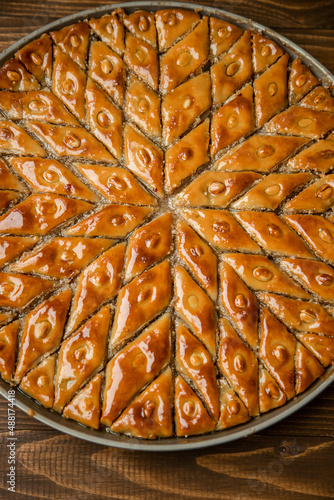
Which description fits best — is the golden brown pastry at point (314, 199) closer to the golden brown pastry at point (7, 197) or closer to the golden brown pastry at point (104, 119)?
the golden brown pastry at point (104, 119)

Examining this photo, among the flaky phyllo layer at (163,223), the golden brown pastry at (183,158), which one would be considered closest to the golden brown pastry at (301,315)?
the flaky phyllo layer at (163,223)

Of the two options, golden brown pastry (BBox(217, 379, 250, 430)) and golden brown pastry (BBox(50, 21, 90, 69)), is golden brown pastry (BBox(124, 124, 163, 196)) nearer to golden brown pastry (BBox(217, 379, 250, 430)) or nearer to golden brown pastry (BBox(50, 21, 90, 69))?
golden brown pastry (BBox(50, 21, 90, 69))

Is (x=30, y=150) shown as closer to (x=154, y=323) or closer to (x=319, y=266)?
(x=154, y=323)

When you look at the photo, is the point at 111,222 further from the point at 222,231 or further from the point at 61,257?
the point at 222,231

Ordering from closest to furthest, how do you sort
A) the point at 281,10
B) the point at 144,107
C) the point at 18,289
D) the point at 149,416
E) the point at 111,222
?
the point at 149,416, the point at 18,289, the point at 111,222, the point at 144,107, the point at 281,10

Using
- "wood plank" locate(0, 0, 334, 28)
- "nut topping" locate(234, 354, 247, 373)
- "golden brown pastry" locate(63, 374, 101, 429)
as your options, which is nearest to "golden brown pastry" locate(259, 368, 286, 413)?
"nut topping" locate(234, 354, 247, 373)

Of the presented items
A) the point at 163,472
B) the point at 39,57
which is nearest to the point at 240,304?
the point at 163,472
